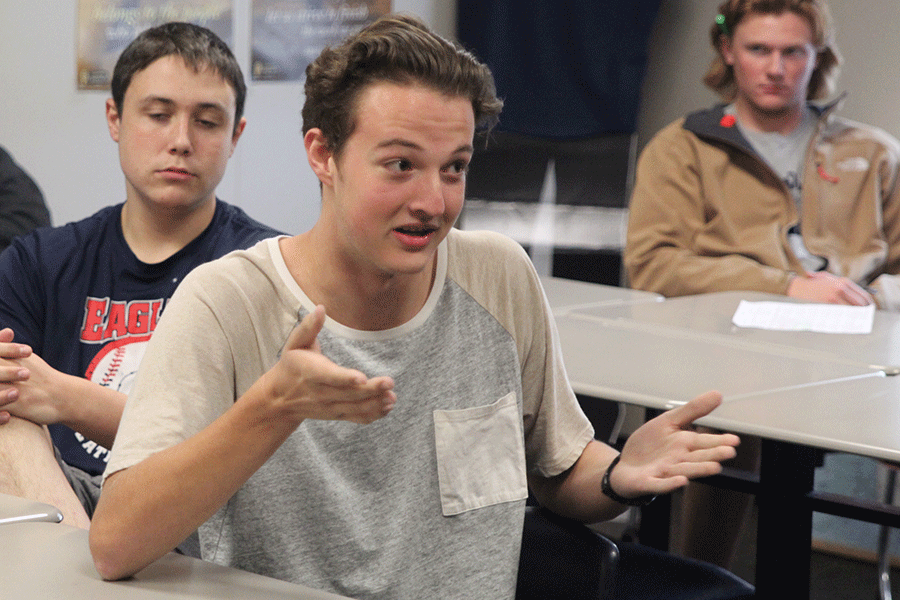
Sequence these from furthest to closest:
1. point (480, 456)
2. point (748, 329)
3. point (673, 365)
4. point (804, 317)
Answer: point (804, 317)
point (748, 329)
point (673, 365)
point (480, 456)

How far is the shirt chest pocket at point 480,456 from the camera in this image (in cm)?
123

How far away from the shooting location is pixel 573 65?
3967mm

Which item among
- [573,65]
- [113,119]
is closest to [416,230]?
[113,119]

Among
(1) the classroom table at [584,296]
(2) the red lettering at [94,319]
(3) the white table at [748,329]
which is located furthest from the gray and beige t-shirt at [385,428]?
(1) the classroom table at [584,296]

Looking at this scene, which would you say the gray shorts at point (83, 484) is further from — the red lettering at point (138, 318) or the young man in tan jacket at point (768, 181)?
the young man in tan jacket at point (768, 181)

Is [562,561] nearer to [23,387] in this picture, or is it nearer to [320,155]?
[320,155]

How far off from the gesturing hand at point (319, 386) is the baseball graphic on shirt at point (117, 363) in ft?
2.58

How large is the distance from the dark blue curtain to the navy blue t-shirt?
7.90 ft

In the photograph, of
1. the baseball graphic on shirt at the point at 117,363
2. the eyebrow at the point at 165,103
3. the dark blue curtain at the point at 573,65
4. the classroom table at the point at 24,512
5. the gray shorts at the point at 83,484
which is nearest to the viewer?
the classroom table at the point at 24,512

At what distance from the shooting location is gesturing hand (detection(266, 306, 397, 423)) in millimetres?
845

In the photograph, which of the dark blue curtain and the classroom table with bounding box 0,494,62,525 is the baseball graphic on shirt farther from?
the dark blue curtain

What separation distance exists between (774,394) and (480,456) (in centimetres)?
61

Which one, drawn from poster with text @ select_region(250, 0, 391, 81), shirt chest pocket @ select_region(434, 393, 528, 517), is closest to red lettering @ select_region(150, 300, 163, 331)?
shirt chest pocket @ select_region(434, 393, 528, 517)

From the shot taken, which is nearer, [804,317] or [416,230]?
[416,230]
